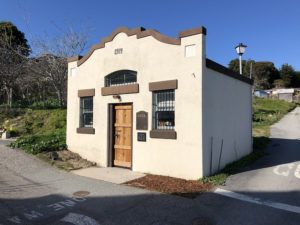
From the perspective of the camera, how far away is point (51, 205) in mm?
5891

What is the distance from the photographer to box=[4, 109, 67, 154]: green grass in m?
12.6

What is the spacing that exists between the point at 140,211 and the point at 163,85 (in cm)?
392

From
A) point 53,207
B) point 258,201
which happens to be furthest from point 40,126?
point 258,201

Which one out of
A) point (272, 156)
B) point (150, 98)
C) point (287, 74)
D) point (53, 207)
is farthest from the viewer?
point (287, 74)

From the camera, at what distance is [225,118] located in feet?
30.3

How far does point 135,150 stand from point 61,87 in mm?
13064

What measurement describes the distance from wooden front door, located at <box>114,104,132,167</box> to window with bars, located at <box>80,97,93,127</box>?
56.6 inches

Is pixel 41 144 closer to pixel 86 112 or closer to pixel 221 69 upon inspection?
pixel 86 112

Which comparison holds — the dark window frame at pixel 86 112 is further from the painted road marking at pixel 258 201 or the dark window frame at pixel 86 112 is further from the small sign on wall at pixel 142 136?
the painted road marking at pixel 258 201

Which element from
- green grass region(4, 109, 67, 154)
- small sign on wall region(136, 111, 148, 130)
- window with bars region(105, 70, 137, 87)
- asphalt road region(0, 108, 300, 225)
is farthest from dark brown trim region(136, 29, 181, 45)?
green grass region(4, 109, 67, 154)

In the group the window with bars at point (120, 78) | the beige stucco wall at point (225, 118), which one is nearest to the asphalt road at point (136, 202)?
the beige stucco wall at point (225, 118)

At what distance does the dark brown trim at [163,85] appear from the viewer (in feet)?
26.6

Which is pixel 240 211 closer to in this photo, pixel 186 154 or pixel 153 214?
pixel 153 214

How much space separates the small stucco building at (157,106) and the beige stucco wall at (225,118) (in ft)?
0.09
